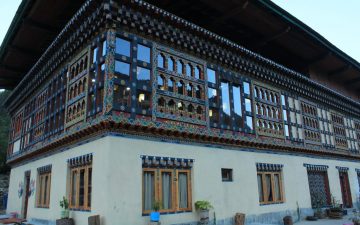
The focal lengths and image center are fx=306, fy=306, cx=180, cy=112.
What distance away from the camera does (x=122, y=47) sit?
502 inches

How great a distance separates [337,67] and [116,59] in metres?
20.6

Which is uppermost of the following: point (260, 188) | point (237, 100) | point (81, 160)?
point (237, 100)

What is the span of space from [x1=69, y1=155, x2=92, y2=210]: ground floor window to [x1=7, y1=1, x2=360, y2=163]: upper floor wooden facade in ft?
3.76

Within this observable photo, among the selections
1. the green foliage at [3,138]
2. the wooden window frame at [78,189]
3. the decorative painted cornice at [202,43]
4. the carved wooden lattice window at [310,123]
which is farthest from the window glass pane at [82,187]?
the green foliage at [3,138]

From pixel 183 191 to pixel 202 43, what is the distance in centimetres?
743

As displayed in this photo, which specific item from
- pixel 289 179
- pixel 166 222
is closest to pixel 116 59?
pixel 166 222

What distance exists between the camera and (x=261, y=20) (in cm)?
1758

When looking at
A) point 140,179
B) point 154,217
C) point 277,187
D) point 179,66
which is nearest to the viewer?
point 154,217

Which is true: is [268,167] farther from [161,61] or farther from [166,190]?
[161,61]

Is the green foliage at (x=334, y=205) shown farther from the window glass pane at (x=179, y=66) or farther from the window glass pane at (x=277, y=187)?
the window glass pane at (x=179, y=66)

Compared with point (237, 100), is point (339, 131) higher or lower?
lower

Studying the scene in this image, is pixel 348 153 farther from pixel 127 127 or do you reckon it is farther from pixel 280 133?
pixel 127 127

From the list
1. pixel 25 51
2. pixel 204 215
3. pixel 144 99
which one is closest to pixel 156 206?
pixel 204 215

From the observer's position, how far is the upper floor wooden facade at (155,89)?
12.4 meters
